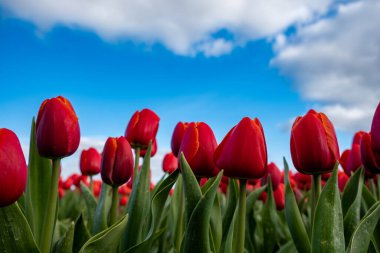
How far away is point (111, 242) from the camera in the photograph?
150 centimetres

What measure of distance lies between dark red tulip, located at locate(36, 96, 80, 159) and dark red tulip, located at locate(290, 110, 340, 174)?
0.90 m

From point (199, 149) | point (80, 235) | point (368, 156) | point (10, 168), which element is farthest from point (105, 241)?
point (368, 156)

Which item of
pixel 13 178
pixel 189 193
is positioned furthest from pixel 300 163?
pixel 13 178

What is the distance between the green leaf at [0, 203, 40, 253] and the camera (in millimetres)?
1442

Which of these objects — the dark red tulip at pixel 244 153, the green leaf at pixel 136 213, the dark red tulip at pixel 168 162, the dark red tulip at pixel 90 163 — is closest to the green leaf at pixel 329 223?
the dark red tulip at pixel 244 153

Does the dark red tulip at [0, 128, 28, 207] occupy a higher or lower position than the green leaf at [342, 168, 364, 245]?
higher

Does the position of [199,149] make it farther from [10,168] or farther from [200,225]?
[10,168]

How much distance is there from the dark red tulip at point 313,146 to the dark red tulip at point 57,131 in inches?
35.3

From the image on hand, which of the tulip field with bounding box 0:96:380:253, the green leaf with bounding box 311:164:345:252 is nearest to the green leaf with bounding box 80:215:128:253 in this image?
the tulip field with bounding box 0:96:380:253

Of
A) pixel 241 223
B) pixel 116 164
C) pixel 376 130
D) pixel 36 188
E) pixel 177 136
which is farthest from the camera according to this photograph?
pixel 177 136

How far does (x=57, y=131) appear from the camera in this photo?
161cm

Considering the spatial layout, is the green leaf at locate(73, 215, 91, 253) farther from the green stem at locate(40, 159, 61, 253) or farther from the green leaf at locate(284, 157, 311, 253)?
the green leaf at locate(284, 157, 311, 253)

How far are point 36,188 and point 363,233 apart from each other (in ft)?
Result: 4.62

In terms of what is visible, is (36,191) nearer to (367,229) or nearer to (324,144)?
(324,144)
